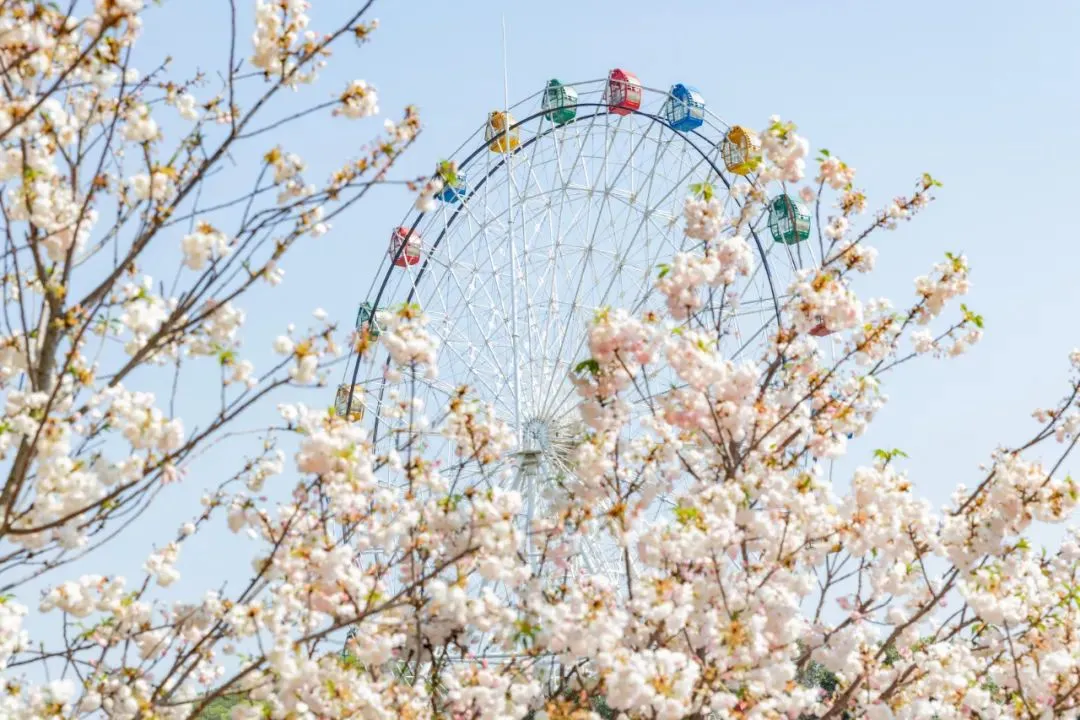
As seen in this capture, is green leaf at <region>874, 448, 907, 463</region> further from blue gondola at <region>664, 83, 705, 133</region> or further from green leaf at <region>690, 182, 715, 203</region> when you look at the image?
blue gondola at <region>664, 83, 705, 133</region>

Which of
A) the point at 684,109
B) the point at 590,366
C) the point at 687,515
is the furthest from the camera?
the point at 684,109

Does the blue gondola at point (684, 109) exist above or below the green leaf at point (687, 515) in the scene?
above

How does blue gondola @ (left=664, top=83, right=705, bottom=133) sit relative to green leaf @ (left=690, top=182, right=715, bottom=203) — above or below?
above

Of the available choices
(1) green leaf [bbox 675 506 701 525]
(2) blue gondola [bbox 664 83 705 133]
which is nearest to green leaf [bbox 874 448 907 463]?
(1) green leaf [bbox 675 506 701 525]

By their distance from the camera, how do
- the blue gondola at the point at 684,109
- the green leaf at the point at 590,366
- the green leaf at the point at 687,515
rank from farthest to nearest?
the blue gondola at the point at 684,109
the green leaf at the point at 590,366
the green leaf at the point at 687,515

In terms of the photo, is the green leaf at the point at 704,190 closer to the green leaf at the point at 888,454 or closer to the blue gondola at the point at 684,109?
the green leaf at the point at 888,454

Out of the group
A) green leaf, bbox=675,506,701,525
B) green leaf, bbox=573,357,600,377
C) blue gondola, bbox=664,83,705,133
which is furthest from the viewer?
blue gondola, bbox=664,83,705,133

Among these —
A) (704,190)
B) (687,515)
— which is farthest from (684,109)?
(687,515)

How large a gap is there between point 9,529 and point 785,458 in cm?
421

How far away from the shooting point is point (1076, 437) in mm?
7066

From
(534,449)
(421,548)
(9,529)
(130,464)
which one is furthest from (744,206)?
(534,449)

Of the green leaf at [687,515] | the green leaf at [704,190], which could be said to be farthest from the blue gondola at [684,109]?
the green leaf at [687,515]

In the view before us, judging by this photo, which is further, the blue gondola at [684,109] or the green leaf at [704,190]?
the blue gondola at [684,109]

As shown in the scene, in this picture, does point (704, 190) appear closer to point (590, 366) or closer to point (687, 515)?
point (590, 366)
